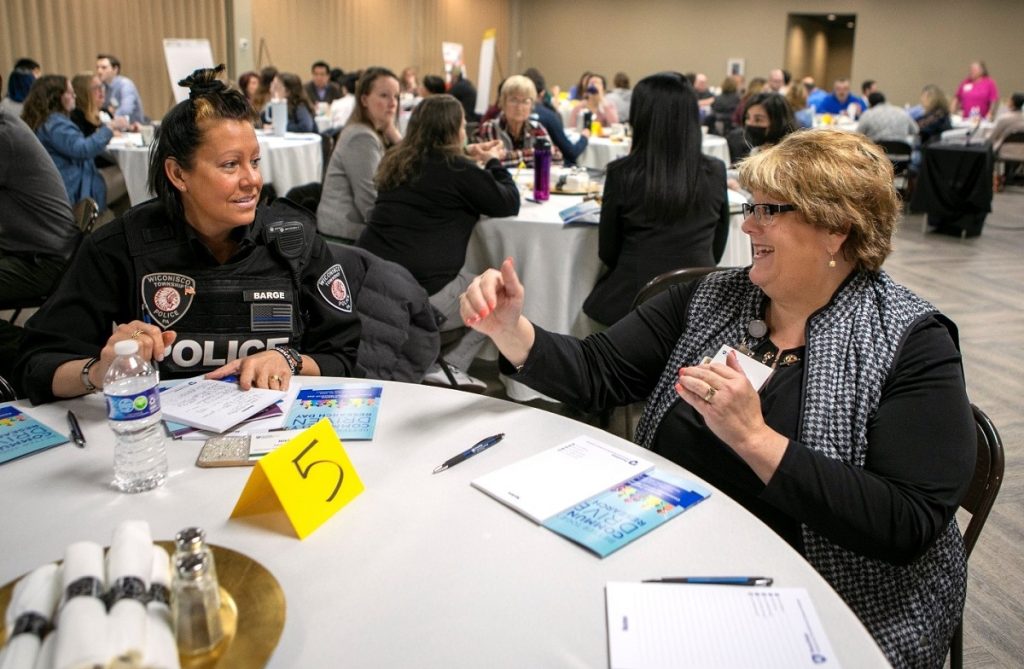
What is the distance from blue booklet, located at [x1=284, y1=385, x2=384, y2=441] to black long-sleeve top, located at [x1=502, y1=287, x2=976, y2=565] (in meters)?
0.56

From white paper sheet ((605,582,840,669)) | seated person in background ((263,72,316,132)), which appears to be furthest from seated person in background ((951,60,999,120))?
white paper sheet ((605,582,840,669))

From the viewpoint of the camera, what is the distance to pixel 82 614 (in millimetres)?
655

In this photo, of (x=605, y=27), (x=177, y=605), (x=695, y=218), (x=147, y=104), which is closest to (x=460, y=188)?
(x=695, y=218)

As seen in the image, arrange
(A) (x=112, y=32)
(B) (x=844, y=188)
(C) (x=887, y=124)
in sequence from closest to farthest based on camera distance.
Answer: (B) (x=844, y=188) → (C) (x=887, y=124) → (A) (x=112, y=32)

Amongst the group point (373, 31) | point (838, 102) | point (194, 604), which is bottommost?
point (194, 604)

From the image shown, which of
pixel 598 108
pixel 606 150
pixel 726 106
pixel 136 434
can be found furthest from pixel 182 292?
pixel 726 106

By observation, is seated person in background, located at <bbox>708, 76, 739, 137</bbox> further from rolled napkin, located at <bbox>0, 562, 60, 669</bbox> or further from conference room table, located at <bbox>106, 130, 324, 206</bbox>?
rolled napkin, located at <bbox>0, 562, 60, 669</bbox>

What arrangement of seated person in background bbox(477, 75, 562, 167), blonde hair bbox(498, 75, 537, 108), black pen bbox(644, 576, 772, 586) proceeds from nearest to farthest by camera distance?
black pen bbox(644, 576, 772, 586), seated person in background bbox(477, 75, 562, 167), blonde hair bbox(498, 75, 537, 108)

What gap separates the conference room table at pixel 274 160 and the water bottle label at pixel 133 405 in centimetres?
461

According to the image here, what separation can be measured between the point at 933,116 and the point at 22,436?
1012cm

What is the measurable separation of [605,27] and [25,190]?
597 inches

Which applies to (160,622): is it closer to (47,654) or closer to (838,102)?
(47,654)

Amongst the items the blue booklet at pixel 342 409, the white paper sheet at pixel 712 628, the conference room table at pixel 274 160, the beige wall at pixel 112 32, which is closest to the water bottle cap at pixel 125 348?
the blue booklet at pixel 342 409

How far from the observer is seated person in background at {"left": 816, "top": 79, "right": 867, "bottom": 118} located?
37.6ft
